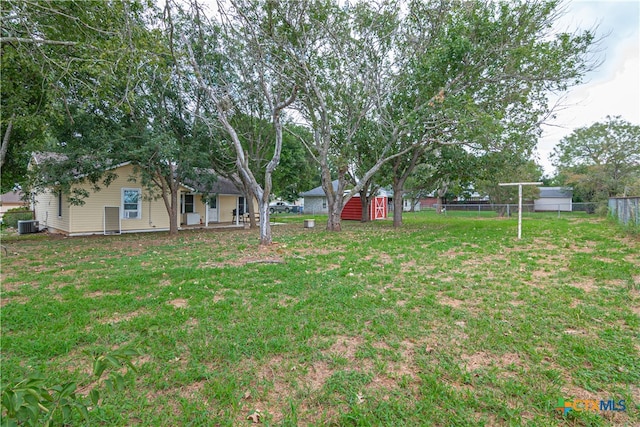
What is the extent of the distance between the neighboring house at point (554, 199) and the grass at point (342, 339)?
125 ft

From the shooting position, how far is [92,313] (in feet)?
12.5

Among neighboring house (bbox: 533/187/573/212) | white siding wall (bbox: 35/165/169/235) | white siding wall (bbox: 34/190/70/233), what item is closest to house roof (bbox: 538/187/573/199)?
neighboring house (bbox: 533/187/573/212)

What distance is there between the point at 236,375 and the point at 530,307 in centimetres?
361

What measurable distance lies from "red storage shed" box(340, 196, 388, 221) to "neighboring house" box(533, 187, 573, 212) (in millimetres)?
23354

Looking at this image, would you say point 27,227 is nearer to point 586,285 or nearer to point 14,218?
point 14,218

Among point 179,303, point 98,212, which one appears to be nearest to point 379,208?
point 98,212

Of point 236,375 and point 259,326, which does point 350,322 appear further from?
point 236,375

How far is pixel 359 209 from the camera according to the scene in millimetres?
22797

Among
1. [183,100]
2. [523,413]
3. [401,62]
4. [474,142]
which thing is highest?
[401,62]

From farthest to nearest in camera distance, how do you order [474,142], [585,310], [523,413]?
[474,142] < [585,310] < [523,413]

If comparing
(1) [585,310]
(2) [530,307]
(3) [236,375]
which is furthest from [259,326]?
(1) [585,310]

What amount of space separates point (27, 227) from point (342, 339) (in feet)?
58.4

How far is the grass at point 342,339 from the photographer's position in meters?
2.19

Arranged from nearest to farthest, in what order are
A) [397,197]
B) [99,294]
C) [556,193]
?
1. [99,294]
2. [397,197]
3. [556,193]
